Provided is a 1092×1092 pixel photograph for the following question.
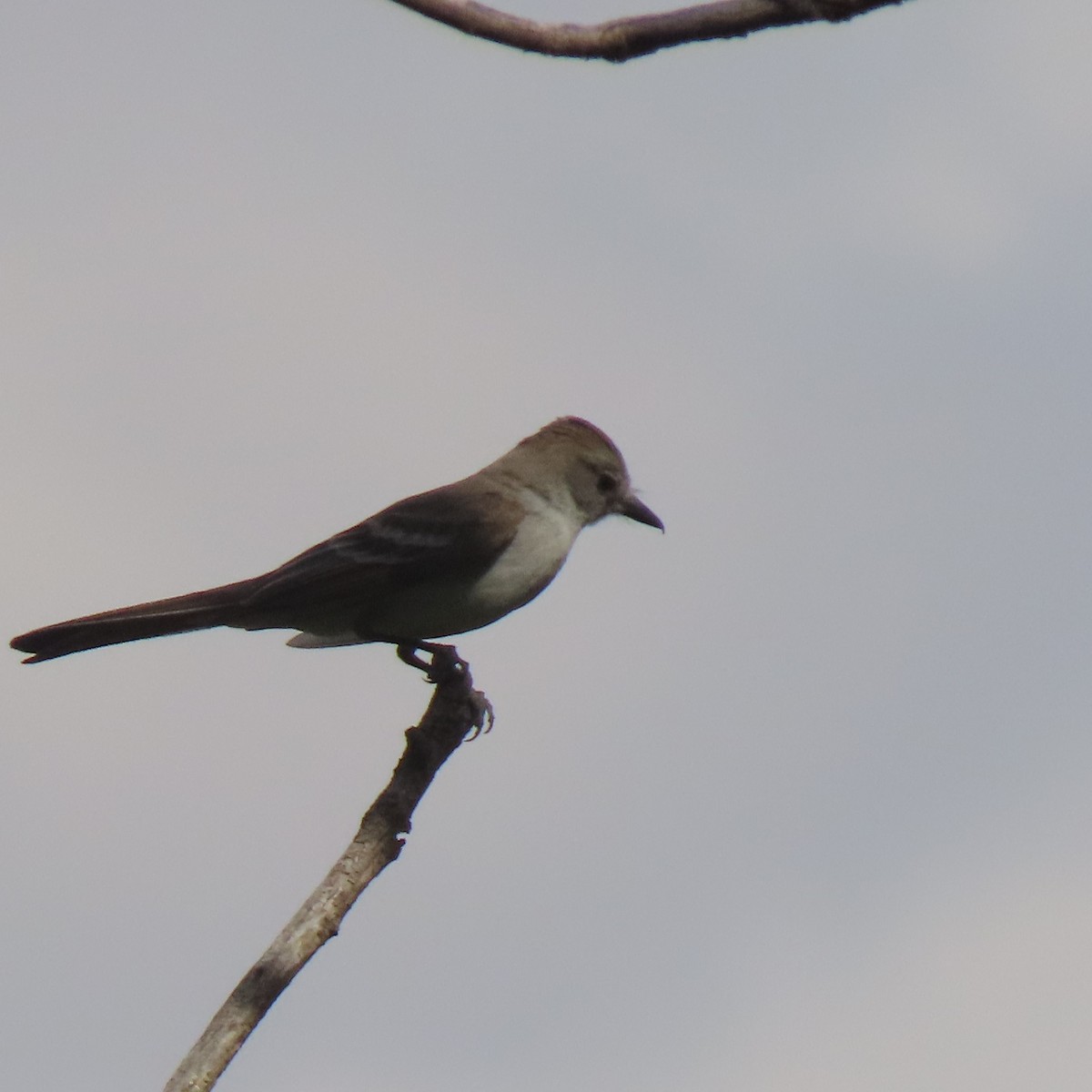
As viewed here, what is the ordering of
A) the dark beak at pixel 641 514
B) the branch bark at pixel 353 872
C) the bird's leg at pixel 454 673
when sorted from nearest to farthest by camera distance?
the branch bark at pixel 353 872
the bird's leg at pixel 454 673
the dark beak at pixel 641 514

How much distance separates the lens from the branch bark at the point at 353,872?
5.39m

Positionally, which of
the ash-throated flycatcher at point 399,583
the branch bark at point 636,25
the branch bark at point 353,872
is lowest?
the branch bark at point 353,872

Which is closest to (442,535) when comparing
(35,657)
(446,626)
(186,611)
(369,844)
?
(446,626)

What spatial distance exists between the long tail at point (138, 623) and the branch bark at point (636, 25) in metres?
5.10

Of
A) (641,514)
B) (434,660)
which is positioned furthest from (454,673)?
(641,514)

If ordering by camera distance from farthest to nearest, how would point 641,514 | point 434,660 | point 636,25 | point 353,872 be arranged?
point 641,514 → point 434,660 → point 353,872 → point 636,25

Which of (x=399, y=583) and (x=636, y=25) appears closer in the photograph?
(x=636, y=25)

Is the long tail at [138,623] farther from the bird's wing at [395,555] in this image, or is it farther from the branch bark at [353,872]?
the branch bark at [353,872]

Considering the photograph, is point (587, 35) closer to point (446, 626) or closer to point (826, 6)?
point (826, 6)

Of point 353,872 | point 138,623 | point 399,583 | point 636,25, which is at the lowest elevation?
point 353,872

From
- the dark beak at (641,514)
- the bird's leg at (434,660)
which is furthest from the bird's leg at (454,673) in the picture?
the dark beak at (641,514)

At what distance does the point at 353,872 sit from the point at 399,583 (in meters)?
3.83

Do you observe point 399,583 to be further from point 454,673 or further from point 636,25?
point 636,25

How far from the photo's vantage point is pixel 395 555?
33.5 ft
